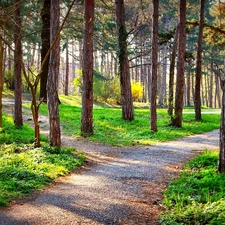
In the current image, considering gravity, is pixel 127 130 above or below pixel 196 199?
above

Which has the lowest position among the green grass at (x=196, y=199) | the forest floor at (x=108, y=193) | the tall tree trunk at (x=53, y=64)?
the forest floor at (x=108, y=193)

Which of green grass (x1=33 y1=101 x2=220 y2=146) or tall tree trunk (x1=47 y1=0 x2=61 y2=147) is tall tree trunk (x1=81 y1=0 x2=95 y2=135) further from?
tall tree trunk (x1=47 y1=0 x2=61 y2=147)

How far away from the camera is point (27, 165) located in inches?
299

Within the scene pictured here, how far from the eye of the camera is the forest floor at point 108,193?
4812mm

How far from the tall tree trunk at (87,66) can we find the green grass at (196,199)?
643 centimetres

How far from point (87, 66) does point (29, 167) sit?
20.9 ft

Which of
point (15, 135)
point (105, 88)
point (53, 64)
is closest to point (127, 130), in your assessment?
point (15, 135)

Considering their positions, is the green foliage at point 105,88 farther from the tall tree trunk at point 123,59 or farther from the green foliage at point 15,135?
the green foliage at point 15,135

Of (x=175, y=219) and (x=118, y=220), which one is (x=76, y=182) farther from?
(x=175, y=219)

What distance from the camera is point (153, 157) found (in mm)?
9438

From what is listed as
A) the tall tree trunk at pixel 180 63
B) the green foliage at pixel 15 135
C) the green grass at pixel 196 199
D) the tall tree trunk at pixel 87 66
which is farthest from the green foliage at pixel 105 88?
the green grass at pixel 196 199

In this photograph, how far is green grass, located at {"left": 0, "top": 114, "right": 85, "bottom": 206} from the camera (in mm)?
6199

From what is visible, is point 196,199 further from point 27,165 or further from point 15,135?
point 15,135

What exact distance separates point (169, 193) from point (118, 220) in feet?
5.01
